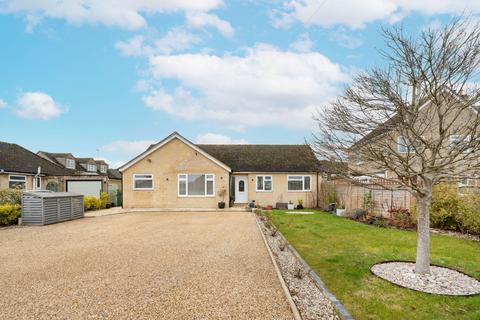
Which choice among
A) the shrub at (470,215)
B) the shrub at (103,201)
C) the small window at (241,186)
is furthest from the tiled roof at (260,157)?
the shrub at (470,215)

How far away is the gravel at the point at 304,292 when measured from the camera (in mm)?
4649

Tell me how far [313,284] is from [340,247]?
3744 mm

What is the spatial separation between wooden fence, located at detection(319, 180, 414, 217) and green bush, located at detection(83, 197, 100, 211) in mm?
16121

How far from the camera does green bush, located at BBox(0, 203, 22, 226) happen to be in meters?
14.3

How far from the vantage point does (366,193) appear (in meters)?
16.3

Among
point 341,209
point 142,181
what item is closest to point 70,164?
point 142,181

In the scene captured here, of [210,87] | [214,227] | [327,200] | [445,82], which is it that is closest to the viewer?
[445,82]

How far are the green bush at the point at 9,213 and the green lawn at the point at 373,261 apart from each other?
487 inches

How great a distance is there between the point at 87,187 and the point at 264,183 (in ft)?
50.2

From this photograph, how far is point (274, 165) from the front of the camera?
2362cm

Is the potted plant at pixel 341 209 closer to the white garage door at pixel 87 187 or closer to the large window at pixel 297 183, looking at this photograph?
the large window at pixel 297 183

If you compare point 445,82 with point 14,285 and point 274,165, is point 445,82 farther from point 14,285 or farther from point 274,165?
point 274,165

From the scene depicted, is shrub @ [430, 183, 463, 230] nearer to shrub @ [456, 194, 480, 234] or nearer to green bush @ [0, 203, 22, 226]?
shrub @ [456, 194, 480, 234]

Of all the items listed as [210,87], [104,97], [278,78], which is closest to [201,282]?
[278,78]
